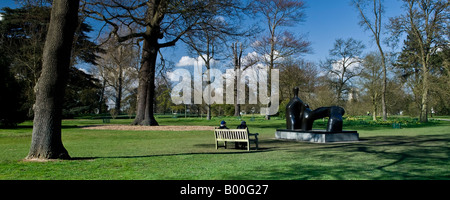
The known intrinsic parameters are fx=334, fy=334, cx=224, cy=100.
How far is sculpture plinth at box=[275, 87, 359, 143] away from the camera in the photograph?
598 inches

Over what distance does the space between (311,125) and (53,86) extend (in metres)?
12.4

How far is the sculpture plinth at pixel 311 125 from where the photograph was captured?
1520 cm

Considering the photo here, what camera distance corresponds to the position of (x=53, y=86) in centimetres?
910

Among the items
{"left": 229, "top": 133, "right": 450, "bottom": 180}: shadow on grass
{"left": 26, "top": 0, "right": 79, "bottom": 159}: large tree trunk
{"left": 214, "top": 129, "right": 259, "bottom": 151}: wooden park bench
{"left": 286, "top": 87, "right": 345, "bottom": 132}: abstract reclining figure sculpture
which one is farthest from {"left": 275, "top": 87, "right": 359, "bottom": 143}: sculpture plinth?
{"left": 26, "top": 0, "right": 79, "bottom": 159}: large tree trunk

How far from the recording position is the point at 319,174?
6.95 meters

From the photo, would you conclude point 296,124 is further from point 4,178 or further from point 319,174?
point 4,178

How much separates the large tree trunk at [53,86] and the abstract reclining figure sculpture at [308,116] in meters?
→ 11.5

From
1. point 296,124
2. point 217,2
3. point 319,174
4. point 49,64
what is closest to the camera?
point 319,174

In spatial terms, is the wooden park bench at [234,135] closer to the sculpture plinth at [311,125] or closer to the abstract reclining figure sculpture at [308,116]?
the sculpture plinth at [311,125]

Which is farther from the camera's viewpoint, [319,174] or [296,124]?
[296,124]

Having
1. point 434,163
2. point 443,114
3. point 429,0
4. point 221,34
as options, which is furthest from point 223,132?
point 443,114
